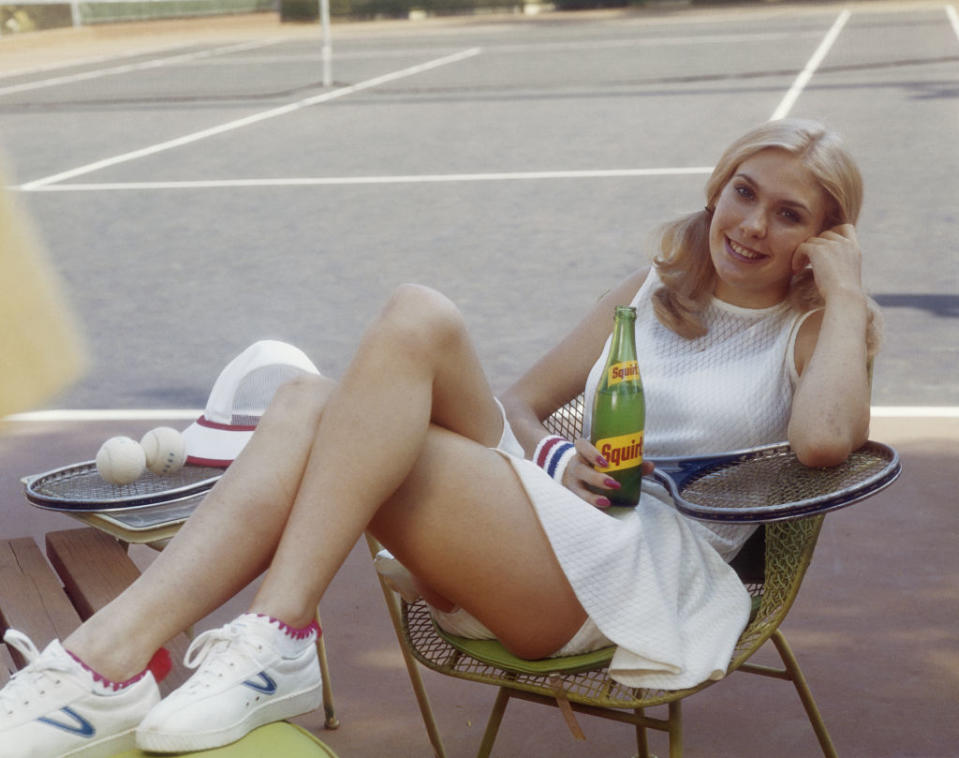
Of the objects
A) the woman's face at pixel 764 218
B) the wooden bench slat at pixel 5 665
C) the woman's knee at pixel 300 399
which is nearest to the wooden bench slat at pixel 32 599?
the wooden bench slat at pixel 5 665

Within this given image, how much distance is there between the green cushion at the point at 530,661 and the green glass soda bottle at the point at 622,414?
30 centimetres

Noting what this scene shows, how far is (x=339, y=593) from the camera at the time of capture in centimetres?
393

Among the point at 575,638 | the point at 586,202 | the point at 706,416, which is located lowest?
the point at 586,202

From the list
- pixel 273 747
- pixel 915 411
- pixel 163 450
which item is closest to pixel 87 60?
pixel 915 411

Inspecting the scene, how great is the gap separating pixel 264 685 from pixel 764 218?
132cm

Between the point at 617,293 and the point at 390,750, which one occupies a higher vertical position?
the point at 617,293

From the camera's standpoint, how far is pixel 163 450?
2.91m

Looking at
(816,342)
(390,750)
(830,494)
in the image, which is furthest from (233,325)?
(830,494)

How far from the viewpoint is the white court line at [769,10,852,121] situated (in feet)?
43.5

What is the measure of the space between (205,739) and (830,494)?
107 centimetres

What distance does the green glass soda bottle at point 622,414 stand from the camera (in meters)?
2.54

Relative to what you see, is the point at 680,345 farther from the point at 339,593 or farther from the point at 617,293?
the point at 339,593

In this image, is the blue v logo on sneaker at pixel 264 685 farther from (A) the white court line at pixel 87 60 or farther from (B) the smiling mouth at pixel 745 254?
(A) the white court line at pixel 87 60

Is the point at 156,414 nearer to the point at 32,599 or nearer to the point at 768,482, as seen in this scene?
the point at 32,599
